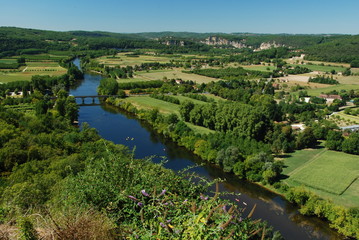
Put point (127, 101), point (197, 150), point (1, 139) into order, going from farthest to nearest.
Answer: point (127, 101), point (197, 150), point (1, 139)

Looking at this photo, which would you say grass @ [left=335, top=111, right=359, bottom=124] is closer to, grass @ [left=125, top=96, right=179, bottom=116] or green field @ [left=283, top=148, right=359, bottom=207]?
green field @ [left=283, top=148, right=359, bottom=207]

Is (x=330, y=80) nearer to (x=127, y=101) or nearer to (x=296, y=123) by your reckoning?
(x=296, y=123)

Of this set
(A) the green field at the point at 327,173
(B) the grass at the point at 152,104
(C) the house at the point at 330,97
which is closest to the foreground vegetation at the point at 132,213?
(A) the green field at the point at 327,173

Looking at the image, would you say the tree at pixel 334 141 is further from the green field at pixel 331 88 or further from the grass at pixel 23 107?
the grass at pixel 23 107

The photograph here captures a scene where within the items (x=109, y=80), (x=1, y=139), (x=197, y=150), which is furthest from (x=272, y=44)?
(x=1, y=139)

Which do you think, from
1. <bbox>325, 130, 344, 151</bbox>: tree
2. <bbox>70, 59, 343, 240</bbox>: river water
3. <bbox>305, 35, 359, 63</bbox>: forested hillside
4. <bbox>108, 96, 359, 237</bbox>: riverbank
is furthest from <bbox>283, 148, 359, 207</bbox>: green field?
<bbox>305, 35, 359, 63</bbox>: forested hillside

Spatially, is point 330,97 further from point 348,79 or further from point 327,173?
point 327,173

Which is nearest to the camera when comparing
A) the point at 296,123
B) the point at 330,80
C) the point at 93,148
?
the point at 93,148
